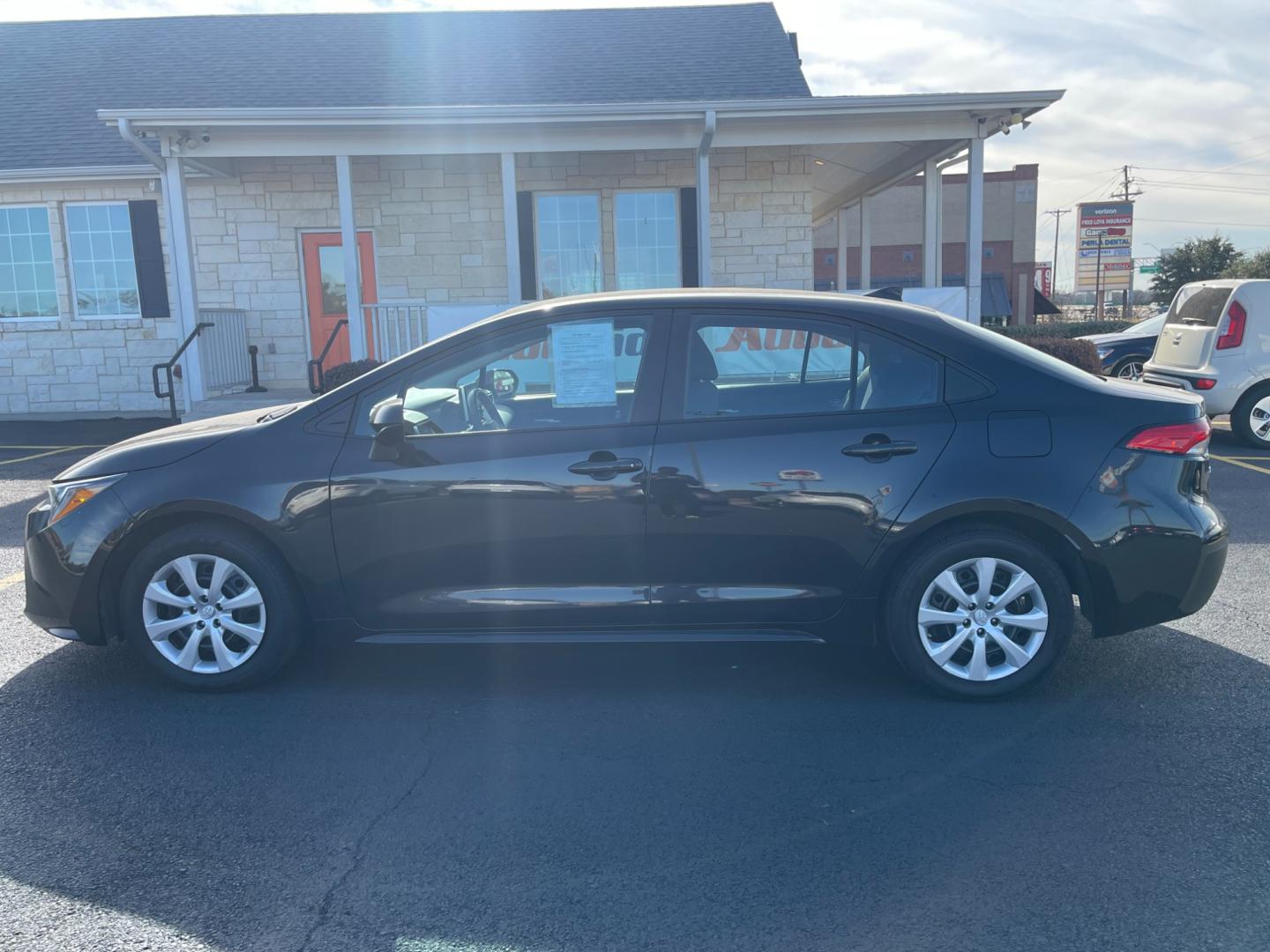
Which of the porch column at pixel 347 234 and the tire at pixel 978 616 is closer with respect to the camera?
the tire at pixel 978 616

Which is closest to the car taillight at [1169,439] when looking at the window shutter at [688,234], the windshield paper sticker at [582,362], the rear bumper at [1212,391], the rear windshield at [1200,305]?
the windshield paper sticker at [582,362]

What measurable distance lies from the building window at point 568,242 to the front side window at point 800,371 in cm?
1049

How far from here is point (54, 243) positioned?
15.1 meters

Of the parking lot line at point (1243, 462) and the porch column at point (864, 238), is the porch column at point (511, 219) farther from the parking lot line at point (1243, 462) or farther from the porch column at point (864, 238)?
the parking lot line at point (1243, 462)

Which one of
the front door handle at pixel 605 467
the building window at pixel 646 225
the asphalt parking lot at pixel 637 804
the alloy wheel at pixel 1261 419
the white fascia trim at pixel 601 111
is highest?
the white fascia trim at pixel 601 111

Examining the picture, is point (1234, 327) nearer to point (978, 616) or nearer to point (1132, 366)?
point (1132, 366)

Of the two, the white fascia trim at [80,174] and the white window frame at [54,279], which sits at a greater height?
the white fascia trim at [80,174]

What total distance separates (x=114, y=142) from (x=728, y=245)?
877 cm

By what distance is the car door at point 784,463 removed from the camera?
4.41m

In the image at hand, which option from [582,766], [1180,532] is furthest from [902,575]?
[582,766]

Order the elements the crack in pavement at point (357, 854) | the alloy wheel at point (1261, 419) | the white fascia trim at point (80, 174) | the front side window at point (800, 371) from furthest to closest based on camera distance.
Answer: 1. the white fascia trim at point (80, 174)
2. the alloy wheel at point (1261, 419)
3. the front side window at point (800, 371)
4. the crack in pavement at point (357, 854)

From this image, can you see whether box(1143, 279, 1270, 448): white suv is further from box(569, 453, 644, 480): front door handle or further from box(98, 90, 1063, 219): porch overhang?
box(569, 453, 644, 480): front door handle

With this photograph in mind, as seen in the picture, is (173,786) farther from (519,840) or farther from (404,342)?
(404,342)

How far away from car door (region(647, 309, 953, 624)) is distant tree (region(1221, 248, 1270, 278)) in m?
37.5
